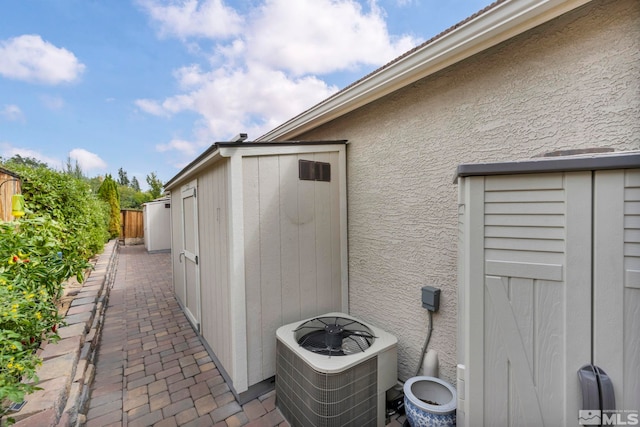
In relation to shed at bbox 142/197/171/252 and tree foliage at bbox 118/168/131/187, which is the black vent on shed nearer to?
shed at bbox 142/197/171/252

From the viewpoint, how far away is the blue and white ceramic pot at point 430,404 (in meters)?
2.19

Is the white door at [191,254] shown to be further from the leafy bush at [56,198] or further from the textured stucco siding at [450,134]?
the textured stucco siding at [450,134]

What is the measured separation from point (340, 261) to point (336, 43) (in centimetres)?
480

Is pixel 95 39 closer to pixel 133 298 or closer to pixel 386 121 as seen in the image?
pixel 133 298

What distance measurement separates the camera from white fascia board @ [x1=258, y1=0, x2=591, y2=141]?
6.41 feet

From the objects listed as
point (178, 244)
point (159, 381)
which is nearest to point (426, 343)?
point (159, 381)

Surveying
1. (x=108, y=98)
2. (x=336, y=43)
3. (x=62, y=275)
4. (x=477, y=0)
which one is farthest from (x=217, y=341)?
(x=108, y=98)

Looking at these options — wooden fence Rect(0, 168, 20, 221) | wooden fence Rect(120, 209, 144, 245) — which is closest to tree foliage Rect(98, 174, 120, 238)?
wooden fence Rect(120, 209, 144, 245)

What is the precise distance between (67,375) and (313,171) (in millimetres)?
3409

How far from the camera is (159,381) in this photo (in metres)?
3.48

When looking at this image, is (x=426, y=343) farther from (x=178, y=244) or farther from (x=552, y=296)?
(x=178, y=244)

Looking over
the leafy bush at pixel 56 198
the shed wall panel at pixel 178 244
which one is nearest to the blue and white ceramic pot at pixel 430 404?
the shed wall panel at pixel 178 244

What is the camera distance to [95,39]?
248 inches

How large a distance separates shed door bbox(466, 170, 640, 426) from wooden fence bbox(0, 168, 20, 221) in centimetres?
631
